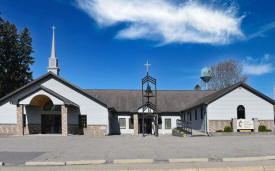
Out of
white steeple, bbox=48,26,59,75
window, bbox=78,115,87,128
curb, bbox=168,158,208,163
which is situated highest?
white steeple, bbox=48,26,59,75

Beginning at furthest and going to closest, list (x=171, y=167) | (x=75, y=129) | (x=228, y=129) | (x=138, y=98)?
(x=138, y=98) < (x=75, y=129) < (x=228, y=129) < (x=171, y=167)

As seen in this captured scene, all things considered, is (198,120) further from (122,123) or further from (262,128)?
(122,123)

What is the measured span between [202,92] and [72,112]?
19.7 metres

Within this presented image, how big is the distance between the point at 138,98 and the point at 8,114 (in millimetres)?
15879

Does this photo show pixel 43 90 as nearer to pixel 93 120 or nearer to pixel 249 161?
pixel 93 120

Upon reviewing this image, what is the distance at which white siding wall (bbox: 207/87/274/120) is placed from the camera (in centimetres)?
2484

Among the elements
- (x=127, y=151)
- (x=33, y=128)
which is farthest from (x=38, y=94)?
(x=127, y=151)

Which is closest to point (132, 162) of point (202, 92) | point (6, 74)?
point (202, 92)

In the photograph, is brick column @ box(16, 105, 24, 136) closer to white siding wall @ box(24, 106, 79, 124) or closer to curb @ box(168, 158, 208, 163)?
white siding wall @ box(24, 106, 79, 124)

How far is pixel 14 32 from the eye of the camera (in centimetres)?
3909

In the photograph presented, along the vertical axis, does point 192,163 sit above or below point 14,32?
below

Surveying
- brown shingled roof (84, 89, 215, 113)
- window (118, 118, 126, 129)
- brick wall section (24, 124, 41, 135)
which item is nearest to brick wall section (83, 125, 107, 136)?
brick wall section (24, 124, 41, 135)

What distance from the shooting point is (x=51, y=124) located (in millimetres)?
28422

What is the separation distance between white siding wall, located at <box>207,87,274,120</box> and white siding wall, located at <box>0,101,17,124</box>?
19346mm
